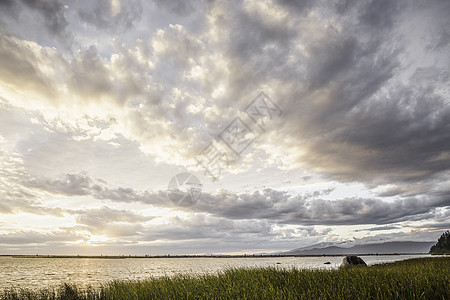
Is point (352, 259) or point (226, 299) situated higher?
point (226, 299)

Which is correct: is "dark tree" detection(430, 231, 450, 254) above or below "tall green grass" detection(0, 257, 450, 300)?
below

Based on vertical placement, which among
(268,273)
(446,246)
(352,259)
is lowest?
(446,246)

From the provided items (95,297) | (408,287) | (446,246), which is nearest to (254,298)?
(408,287)

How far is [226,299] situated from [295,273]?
7572mm

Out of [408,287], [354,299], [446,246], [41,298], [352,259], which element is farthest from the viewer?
[446,246]

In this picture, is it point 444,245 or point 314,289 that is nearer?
point 314,289

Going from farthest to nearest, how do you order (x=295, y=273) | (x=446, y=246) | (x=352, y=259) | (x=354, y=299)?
(x=446, y=246) < (x=352, y=259) < (x=295, y=273) < (x=354, y=299)

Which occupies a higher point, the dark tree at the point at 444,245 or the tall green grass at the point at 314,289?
the tall green grass at the point at 314,289

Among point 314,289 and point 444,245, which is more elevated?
point 314,289

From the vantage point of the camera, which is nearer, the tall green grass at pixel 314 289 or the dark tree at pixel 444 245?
the tall green grass at pixel 314 289

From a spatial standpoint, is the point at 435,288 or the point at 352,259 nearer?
the point at 435,288

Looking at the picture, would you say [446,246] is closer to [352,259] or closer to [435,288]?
[352,259]

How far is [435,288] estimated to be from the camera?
13039 millimetres

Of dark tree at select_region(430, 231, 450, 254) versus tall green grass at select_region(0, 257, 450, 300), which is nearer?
tall green grass at select_region(0, 257, 450, 300)
